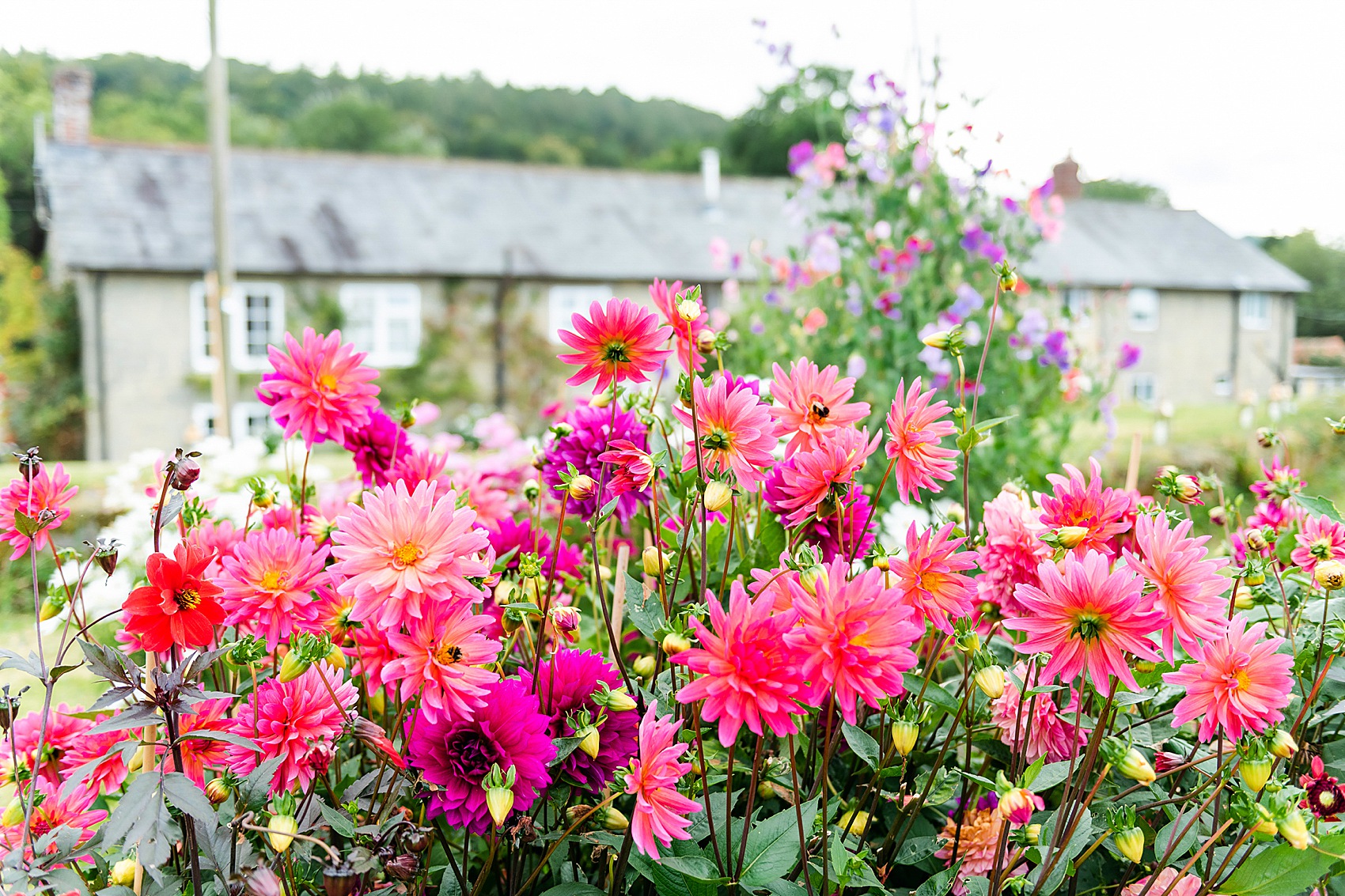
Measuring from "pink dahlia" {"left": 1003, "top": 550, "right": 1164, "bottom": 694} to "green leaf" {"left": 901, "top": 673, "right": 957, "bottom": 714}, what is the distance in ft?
0.53

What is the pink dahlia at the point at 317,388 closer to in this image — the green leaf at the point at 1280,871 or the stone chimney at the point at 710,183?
the green leaf at the point at 1280,871

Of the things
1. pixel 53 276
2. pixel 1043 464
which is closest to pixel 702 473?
pixel 1043 464

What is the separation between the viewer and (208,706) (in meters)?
0.97

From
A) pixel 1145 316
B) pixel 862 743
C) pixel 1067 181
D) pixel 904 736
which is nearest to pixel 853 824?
pixel 862 743

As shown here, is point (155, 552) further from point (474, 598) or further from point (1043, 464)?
point (1043, 464)

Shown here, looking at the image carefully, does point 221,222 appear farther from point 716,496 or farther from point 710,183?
point 710,183

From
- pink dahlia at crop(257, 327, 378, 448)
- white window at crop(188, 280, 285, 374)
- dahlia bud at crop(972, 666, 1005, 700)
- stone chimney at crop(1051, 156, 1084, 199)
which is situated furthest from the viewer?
stone chimney at crop(1051, 156, 1084, 199)

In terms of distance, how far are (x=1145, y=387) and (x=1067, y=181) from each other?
5.06 meters

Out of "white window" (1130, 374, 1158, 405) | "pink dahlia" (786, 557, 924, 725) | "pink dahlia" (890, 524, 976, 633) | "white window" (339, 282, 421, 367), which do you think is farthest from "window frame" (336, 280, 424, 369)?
"white window" (1130, 374, 1158, 405)

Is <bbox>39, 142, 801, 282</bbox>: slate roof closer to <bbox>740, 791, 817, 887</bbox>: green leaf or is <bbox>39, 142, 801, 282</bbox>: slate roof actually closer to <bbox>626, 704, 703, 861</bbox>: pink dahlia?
<bbox>740, 791, 817, 887</bbox>: green leaf

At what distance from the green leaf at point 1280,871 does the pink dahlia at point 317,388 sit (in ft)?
3.33

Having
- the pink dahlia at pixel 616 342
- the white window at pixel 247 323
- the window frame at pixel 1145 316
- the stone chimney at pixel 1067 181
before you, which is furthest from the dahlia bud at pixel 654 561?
the stone chimney at pixel 1067 181

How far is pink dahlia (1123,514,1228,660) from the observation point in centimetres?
74

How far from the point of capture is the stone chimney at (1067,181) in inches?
790
